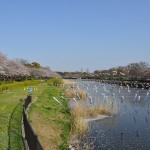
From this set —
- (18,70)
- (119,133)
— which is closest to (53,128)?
(119,133)

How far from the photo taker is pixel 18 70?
78250 mm

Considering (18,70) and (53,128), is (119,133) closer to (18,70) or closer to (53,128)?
(53,128)

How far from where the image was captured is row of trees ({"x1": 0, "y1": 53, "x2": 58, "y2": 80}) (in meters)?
61.7

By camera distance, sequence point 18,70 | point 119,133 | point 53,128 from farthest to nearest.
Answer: point 18,70 → point 119,133 → point 53,128

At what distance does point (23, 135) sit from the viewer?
14727mm

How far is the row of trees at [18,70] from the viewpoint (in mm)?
61666

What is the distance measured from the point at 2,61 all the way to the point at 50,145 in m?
46.5

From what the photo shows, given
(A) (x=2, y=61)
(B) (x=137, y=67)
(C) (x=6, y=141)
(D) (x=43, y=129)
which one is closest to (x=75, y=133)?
(D) (x=43, y=129)

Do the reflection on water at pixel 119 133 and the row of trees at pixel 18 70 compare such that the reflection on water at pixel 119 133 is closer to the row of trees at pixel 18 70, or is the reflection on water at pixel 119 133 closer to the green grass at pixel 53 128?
the green grass at pixel 53 128

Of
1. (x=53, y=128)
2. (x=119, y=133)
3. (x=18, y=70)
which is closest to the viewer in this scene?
(x=53, y=128)

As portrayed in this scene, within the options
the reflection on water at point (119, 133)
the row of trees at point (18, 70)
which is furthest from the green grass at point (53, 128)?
the row of trees at point (18, 70)

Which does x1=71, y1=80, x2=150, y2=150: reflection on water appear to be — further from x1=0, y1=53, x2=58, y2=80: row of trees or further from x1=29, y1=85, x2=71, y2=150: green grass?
x1=0, y1=53, x2=58, y2=80: row of trees

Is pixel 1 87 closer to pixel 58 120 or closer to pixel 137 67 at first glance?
pixel 58 120

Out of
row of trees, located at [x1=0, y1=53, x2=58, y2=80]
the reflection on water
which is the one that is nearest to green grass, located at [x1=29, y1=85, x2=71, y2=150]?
the reflection on water
